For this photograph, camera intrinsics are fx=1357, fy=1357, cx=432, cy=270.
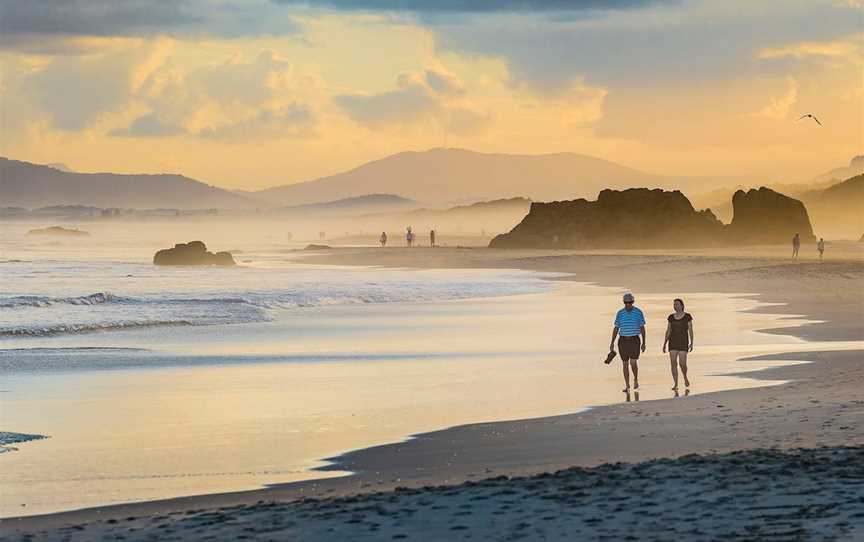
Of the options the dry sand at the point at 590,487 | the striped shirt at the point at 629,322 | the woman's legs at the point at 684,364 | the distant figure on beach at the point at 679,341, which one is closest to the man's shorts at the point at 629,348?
the striped shirt at the point at 629,322

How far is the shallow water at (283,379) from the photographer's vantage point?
14297mm

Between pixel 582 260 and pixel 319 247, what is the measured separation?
1472 inches

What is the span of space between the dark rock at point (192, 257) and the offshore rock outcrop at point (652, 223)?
114 feet

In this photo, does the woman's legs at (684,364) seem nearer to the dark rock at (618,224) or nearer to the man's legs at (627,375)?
the man's legs at (627,375)

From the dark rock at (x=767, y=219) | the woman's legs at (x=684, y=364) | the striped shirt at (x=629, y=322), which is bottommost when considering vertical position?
the woman's legs at (x=684, y=364)

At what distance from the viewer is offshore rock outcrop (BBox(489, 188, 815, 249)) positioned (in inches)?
4417

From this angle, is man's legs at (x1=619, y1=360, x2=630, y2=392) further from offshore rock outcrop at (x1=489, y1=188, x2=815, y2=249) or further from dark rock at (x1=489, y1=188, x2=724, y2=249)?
offshore rock outcrop at (x1=489, y1=188, x2=815, y2=249)

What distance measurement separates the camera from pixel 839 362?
23641mm

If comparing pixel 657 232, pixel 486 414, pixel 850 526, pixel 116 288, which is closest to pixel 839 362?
pixel 486 414

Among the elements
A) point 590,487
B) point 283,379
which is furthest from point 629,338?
point 590,487

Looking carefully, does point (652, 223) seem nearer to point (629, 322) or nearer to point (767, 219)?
point (767, 219)

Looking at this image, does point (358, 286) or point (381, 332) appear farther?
point (358, 286)

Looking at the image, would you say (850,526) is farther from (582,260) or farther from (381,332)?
(582,260)

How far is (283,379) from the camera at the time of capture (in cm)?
2227
